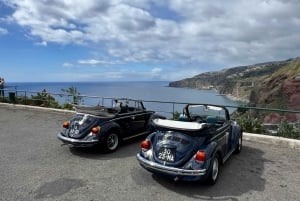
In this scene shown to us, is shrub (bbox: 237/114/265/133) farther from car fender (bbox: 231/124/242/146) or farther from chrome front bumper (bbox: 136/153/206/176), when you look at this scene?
chrome front bumper (bbox: 136/153/206/176)

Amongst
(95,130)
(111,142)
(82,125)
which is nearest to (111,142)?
(111,142)

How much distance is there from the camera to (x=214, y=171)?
189 inches

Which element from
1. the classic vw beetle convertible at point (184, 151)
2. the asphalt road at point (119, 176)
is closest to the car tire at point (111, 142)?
the asphalt road at point (119, 176)

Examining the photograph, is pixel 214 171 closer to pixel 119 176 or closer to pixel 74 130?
pixel 119 176

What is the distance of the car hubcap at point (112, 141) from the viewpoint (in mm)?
6723

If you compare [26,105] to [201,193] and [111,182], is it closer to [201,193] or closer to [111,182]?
[111,182]

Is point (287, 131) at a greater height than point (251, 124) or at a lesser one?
lesser

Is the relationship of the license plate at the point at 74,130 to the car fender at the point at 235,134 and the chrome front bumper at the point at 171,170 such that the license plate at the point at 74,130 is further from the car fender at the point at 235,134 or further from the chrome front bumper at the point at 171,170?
the car fender at the point at 235,134

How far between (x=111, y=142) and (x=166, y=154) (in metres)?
2.47

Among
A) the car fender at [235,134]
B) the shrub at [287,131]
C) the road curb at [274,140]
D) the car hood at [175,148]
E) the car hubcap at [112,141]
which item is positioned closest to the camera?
the car hood at [175,148]

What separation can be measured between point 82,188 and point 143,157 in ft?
3.88

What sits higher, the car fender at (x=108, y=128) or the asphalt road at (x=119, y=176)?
the car fender at (x=108, y=128)

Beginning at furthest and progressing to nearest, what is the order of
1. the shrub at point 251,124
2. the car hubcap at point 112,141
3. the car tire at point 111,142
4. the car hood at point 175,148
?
the shrub at point 251,124 < the car hubcap at point 112,141 < the car tire at point 111,142 < the car hood at point 175,148

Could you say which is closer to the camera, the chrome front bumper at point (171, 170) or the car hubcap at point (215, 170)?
the chrome front bumper at point (171, 170)
